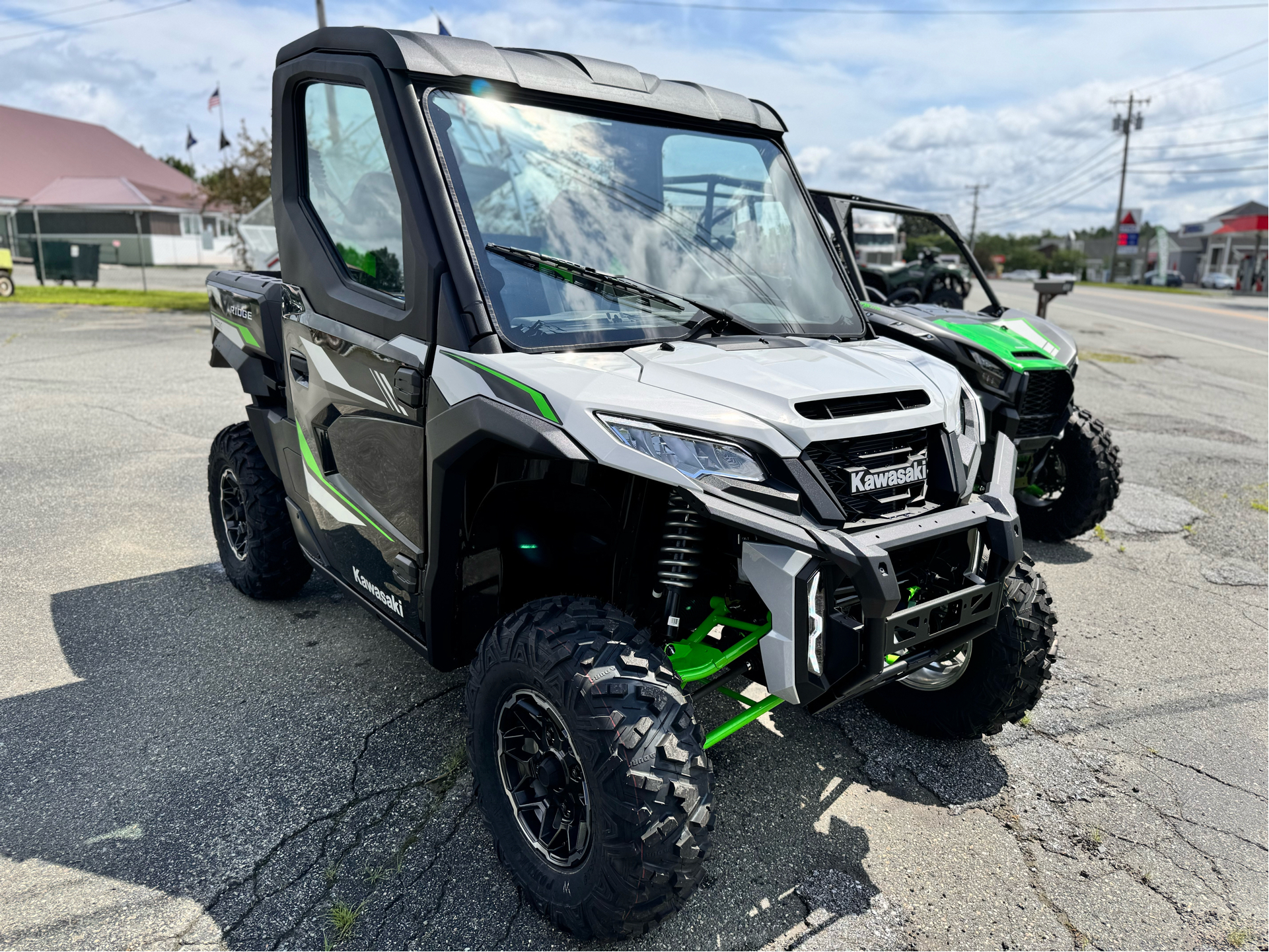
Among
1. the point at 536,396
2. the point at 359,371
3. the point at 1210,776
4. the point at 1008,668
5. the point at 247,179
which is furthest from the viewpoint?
the point at 247,179

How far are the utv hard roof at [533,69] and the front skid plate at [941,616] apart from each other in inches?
73.2

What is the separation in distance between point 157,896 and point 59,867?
0.36 meters

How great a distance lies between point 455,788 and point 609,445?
1.48 meters

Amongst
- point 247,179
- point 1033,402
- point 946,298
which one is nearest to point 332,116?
point 1033,402

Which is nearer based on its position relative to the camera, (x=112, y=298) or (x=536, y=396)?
(x=536, y=396)

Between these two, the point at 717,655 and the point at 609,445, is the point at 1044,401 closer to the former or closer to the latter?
the point at 717,655

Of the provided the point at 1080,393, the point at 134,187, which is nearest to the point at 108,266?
the point at 134,187

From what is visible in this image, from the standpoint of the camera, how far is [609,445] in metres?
2.20

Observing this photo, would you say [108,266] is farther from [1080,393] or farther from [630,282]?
[630,282]

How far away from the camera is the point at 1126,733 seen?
11.6ft

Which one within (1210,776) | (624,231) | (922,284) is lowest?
(1210,776)

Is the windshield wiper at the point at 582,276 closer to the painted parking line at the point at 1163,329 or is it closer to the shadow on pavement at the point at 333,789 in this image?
the shadow on pavement at the point at 333,789

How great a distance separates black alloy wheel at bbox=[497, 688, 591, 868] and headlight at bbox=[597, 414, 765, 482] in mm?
732

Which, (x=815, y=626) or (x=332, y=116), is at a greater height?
(x=332, y=116)
